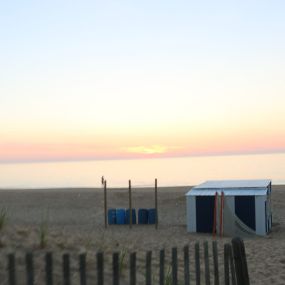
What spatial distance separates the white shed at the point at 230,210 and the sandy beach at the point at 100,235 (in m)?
0.56

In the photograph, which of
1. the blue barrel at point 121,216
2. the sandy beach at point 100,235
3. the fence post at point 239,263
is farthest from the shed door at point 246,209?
the fence post at point 239,263

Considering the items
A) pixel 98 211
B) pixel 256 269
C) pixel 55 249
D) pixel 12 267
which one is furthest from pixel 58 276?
pixel 98 211

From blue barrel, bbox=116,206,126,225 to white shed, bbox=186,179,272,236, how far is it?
3.74 meters

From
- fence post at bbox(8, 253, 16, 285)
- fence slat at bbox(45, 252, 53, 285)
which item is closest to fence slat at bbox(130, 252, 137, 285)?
fence slat at bbox(45, 252, 53, 285)

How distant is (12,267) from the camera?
442 cm

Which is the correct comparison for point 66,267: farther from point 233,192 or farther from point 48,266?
point 233,192

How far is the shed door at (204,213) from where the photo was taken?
18125 mm

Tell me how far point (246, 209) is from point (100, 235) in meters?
5.68

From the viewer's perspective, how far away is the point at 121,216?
845 inches

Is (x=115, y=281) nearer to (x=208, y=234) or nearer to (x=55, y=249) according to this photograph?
(x=55, y=249)

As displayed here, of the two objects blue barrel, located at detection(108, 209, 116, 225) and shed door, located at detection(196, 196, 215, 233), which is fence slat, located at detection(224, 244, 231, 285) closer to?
shed door, located at detection(196, 196, 215, 233)

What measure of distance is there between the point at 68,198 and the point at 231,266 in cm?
2980

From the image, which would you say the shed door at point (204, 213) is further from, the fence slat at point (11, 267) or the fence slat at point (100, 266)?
the fence slat at point (11, 267)

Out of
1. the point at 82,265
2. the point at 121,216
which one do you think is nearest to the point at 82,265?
the point at 82,265
